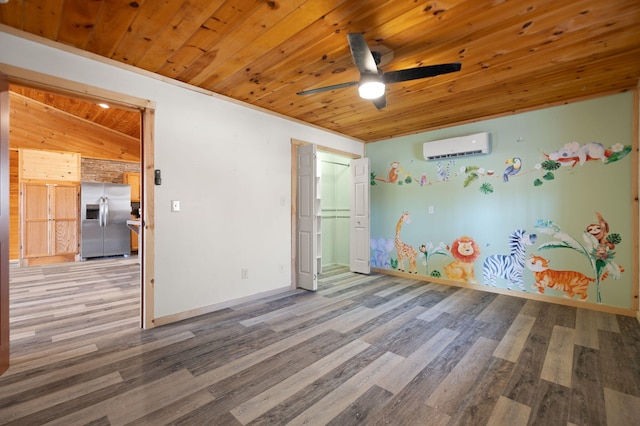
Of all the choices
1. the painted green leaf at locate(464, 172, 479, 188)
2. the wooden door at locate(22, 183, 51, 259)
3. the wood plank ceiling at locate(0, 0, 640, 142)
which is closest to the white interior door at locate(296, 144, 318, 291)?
the wood plank ceiling at locate(0, 0, 640, 142)

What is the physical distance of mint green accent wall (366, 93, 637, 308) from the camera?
3.28m

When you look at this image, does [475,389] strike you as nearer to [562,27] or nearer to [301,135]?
[562,27]

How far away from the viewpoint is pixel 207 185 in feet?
10.8

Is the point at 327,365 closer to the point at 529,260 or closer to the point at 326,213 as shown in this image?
the point at 529,260

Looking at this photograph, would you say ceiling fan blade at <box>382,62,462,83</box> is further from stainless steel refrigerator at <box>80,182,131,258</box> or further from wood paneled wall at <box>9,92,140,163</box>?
wood paneled wall at <box>9,92,140,163</box>

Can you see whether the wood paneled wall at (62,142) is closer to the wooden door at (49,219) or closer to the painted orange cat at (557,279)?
the wooden door at (49,219)

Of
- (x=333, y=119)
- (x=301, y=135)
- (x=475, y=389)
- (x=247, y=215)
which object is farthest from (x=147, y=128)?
(x=475, y=389)

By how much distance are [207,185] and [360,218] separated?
277 cm

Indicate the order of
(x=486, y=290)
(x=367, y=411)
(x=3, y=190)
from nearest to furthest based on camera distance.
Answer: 1. (x=367, y=411)
2. (x=3, y=190)
3. (x=486, y=290)

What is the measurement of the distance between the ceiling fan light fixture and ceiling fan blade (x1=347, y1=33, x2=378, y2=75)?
69 millimetres

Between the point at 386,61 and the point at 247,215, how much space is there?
229 cm

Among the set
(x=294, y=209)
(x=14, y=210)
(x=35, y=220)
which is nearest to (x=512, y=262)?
(x=294, y=209)

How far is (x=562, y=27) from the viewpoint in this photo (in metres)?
2.09

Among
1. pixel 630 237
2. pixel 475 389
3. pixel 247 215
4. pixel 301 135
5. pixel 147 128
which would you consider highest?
pixel 301 135
